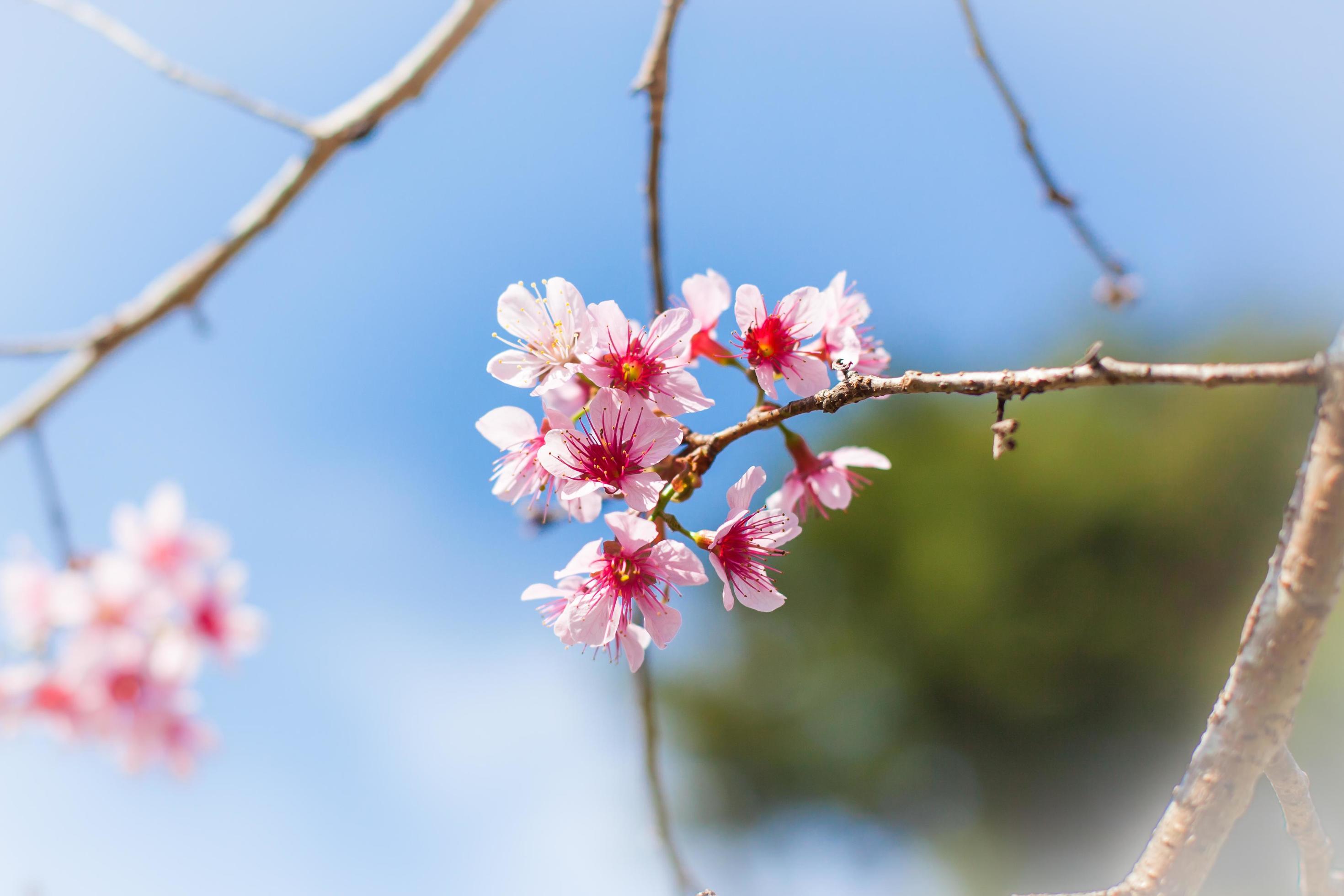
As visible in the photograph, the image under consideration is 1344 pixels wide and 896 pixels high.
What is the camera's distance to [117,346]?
83 cm

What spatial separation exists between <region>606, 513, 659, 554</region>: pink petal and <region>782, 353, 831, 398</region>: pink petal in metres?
0.17

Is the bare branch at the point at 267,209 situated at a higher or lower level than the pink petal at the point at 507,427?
higher

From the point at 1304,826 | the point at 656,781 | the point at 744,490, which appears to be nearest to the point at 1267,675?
the point at 1304,826

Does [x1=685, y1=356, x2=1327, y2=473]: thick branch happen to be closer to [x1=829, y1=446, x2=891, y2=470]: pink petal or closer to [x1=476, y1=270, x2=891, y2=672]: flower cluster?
[x1=476, y1=270, x2=891, y2=672]: flower cluster

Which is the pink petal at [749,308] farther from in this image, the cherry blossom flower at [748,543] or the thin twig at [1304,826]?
the thin twig at [1304,826]

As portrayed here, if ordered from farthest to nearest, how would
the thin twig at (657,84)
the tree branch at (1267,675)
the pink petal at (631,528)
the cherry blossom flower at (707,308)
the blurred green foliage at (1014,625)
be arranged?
the blurred green foliage at (1014,625) < the thin twig at (657,84) < the cherry blossom flower at (707,308) < the pink petal at (631,528) < the tree branch at (1267,675)

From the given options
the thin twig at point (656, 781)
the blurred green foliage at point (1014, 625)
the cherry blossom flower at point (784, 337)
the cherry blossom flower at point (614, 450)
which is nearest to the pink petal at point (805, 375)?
the cherry blossom flower at point (784, 337)

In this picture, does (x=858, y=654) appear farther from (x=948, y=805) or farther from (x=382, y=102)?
(x=382, y=102)

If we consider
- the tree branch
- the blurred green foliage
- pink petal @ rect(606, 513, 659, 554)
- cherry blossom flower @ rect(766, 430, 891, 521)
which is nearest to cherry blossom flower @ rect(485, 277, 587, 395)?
pink petal @ rect(606, 513, 659, 554)

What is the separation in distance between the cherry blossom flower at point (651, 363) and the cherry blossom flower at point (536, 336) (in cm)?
2

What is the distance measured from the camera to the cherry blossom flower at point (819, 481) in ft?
2.31

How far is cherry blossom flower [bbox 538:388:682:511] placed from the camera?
1.82 ft

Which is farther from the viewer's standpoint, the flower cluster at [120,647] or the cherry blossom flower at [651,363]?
the flower cluster at [120,647]

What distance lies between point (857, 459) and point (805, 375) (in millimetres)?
126
